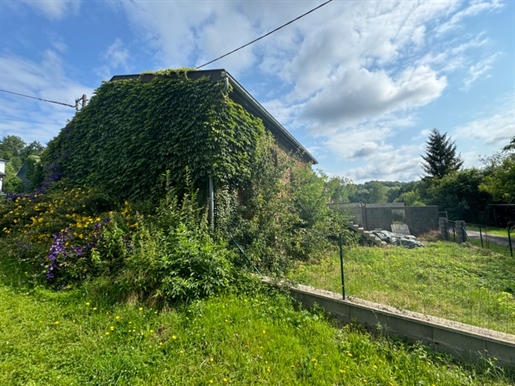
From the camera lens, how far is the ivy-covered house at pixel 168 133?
5617 millimetres

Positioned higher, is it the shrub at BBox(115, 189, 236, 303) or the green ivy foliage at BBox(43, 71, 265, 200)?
the green ivy foliage at BBox(43, 71, 265, 200)

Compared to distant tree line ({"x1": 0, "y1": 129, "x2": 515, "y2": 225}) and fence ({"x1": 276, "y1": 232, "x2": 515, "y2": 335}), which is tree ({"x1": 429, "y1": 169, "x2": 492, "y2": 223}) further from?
fence ({"x1": 276, "y1": 232, "x2": 515, "y2": 335})

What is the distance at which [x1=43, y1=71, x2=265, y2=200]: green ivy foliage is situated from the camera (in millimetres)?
5609

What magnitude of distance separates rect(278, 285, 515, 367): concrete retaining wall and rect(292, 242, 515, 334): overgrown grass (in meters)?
0.35

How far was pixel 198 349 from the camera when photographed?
2518 mm

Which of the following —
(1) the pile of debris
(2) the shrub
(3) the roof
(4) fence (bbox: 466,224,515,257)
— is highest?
(3) the roof

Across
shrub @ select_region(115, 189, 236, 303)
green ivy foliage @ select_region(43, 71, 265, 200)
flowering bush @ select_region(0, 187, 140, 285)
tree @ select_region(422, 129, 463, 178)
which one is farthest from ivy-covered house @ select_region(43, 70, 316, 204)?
tree @ select_region(422, 129, 463, 178)

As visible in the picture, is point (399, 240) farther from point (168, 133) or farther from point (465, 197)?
point (465, 197)

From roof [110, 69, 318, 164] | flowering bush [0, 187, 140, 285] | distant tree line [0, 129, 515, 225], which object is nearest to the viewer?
flowering bush [0, 187, 140, 285]

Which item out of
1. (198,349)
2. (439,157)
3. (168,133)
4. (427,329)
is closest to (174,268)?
(198,349)

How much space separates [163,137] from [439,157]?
3246 centimetres

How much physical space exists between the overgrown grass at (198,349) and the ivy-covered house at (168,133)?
3.07 meters

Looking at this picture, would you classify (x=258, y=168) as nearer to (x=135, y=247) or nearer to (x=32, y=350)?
(x=135, y=247)

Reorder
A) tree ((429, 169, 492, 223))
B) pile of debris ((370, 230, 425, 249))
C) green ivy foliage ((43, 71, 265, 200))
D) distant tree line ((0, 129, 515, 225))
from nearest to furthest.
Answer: green ivy foliage ((43, 71, 265, 200)), pile of debris ((370, 230, 425, 249)), distant tree line ((0, 129, 515, 225)), tree ((429, 169, 492, 223))
